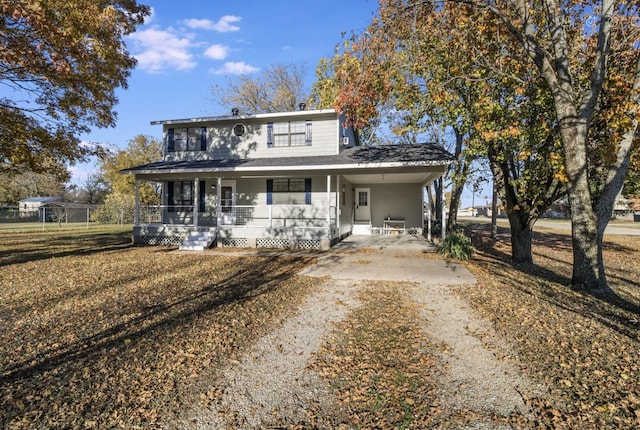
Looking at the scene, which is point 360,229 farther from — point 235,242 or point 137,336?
point 137,336

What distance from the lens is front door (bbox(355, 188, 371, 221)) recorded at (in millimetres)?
17766

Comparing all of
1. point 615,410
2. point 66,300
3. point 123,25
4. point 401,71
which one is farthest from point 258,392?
point 123,25

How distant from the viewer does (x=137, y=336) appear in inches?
167

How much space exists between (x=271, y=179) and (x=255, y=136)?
2.37m

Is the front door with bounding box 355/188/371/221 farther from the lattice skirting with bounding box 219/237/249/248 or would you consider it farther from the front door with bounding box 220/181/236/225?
the lattice skirting with bounding box 219/237/249/248

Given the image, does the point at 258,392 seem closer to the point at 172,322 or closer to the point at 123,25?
the point at 172,322

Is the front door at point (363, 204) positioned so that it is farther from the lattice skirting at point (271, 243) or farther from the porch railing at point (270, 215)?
the lattice skirting at point (271, 243)

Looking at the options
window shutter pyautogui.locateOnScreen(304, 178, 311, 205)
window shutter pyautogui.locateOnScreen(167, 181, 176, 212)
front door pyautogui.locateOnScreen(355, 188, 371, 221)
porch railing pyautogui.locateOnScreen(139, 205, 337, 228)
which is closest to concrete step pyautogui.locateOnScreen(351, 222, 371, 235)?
front door pyautogui.locateOnScreen(355, 188, 371, 221)

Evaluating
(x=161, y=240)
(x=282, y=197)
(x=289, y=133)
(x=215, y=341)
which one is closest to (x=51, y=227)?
(x=161, y=240)

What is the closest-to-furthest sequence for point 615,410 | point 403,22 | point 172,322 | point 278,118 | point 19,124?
point 615,410
point 172,322
point 403,22
point 19,124
point 278,118

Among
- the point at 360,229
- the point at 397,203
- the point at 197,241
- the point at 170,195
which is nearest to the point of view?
the point at 197,241

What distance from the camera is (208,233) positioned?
523 inches

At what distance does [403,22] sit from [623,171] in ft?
18.7

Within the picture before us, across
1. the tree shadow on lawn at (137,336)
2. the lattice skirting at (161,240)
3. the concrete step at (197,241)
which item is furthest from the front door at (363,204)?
the tree shadow on lawn at (137,336)
